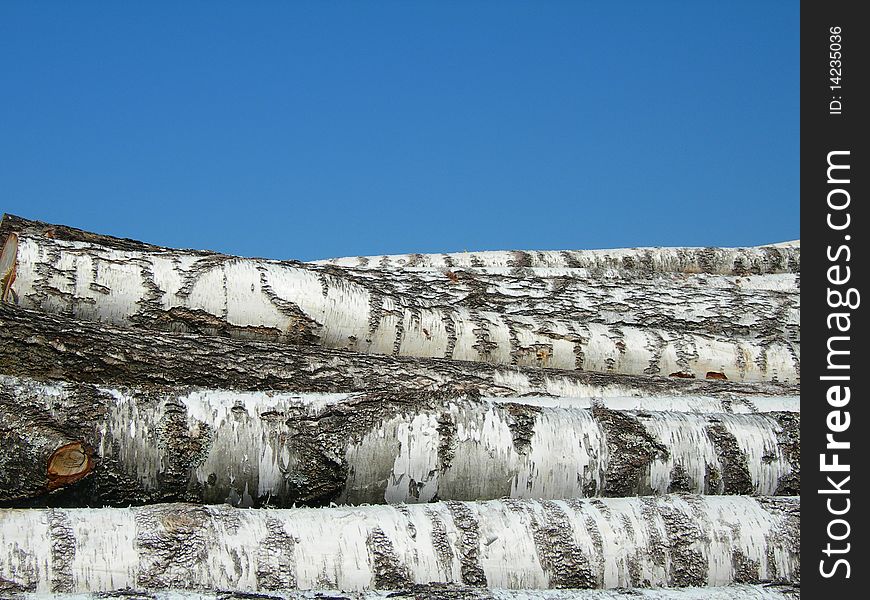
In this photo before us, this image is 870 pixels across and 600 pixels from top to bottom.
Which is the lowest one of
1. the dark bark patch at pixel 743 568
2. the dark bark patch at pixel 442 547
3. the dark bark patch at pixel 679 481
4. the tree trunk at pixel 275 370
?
the dark bark patch at pixel 743 568

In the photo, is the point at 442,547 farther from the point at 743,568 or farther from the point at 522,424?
the point at 743,568

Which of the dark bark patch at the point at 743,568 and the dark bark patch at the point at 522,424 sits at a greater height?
the dark bark patch at the point at 522,424

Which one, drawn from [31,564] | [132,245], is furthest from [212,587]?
[132,245]

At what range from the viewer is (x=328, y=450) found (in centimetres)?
311

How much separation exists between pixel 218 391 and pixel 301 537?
0.65m

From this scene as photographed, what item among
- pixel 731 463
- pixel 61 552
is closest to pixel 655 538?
pixel 731 463

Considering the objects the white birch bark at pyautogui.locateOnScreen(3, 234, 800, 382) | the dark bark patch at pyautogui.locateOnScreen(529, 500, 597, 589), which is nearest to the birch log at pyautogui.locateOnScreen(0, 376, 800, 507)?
the dark bark patch at pyautogui.locateOnScreen(529, 500, 597, 589)

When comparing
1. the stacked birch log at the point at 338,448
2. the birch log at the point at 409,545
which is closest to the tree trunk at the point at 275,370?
the stacked birch log at the point at 338,448

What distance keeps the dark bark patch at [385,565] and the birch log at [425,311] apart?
1.29m

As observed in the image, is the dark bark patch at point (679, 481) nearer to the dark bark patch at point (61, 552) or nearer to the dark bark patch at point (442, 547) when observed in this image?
the dark bark patch at point (442, 547)

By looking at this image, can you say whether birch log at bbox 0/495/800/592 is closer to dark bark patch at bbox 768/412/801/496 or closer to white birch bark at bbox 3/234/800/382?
dark bark patch at bbox 768/412/801/496

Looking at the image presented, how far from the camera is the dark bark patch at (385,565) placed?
9.23 feet
